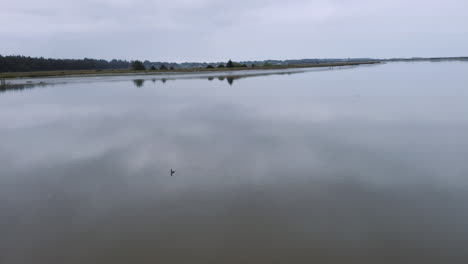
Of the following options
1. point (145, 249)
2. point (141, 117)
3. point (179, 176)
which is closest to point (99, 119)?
point (141, 117)

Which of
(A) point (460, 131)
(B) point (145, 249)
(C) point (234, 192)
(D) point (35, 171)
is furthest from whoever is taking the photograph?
(A) point (460, 131)

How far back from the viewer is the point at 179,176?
8789 millimetres

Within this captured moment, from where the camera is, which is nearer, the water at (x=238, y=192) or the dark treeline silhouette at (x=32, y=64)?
the water at (x=238, y=192)

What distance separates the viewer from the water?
543cm

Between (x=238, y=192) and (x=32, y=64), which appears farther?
(x=32, y=64)

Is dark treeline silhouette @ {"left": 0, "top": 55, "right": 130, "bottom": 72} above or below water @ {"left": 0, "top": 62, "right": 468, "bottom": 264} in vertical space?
above

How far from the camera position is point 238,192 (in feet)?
25.0

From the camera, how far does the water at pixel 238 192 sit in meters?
5.43

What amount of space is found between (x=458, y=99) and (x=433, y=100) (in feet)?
5.97

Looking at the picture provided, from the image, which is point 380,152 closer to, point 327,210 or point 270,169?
point 270,169

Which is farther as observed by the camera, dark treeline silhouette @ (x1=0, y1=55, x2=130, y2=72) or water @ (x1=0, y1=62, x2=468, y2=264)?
dark treeline silhouette @ (x1=0, y1=55, x2=130, y2=72)

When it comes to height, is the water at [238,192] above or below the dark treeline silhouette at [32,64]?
below

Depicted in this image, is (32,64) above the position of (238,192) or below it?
above

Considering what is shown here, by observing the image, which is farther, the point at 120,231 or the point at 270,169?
the point at 270,169
